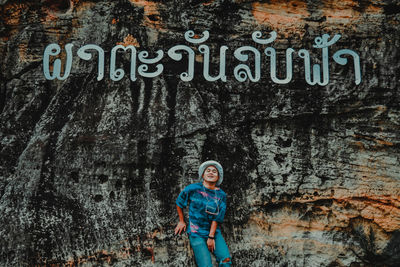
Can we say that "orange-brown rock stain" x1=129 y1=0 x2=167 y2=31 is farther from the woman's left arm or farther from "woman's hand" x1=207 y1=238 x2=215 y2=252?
"woman's hand" x1=207 y1=238 x2=215 y2=252

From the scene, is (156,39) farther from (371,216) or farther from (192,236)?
(371,216)

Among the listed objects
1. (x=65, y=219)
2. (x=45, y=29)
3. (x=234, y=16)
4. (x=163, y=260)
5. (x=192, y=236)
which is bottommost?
(x=163, y=260)

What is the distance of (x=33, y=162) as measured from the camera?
14.2ft

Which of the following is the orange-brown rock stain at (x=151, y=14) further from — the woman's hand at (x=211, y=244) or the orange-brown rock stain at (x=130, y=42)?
the woman's hand at (x=211, y=244)

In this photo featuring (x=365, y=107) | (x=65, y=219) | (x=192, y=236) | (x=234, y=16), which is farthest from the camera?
(x=234, y=16)

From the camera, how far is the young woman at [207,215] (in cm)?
346

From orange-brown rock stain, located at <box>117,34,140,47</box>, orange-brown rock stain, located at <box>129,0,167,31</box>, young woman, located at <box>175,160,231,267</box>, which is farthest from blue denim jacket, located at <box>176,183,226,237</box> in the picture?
orange-brown rock stain, located at <box>129,0,167,31</box>

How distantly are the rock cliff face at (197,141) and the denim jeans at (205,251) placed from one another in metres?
0.73

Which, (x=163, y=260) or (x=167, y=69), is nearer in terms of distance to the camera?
(x=163, y=260)

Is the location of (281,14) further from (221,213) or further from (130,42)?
(221,213)

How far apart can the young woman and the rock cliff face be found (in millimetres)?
680

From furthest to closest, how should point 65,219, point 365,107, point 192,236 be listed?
1. point 365,107
2. point 65,219
3. point 192,236

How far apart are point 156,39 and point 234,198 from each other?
1.99 meters

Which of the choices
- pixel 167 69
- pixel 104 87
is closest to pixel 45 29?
pixel 104 87
